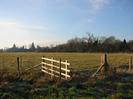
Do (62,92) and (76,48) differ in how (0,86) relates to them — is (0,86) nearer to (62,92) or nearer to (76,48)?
(62,92)

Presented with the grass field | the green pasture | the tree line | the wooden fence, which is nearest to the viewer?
the wooden fence

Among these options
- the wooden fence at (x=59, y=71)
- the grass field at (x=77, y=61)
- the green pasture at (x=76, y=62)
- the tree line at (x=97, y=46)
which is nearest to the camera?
the wooden fence at (x=59, y=71)

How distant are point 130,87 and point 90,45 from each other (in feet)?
322

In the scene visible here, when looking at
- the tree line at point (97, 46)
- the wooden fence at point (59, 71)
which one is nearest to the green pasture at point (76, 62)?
the wooden fence at point (59, 71)

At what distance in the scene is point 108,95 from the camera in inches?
503

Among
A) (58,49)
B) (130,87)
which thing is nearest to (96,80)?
(130,87)

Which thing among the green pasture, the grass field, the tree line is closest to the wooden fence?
the green pasture

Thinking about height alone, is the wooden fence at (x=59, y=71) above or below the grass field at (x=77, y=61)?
above

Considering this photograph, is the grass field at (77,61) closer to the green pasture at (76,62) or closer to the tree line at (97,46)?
the green pasture at (76,62)

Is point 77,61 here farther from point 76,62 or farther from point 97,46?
point 97,46

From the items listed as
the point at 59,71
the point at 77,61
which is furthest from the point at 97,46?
the point at 59,71

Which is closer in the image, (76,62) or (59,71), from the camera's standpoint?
(59,71)

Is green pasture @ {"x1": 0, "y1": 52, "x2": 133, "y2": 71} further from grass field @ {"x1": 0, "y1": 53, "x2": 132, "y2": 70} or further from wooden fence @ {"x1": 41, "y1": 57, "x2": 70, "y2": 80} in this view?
wooden fence @ {"x1": 41, "y1": 57, "x2": 70, "y2": 80}

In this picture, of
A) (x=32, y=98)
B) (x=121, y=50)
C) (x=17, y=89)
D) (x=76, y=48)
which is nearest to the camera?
(x=32, y=98)
